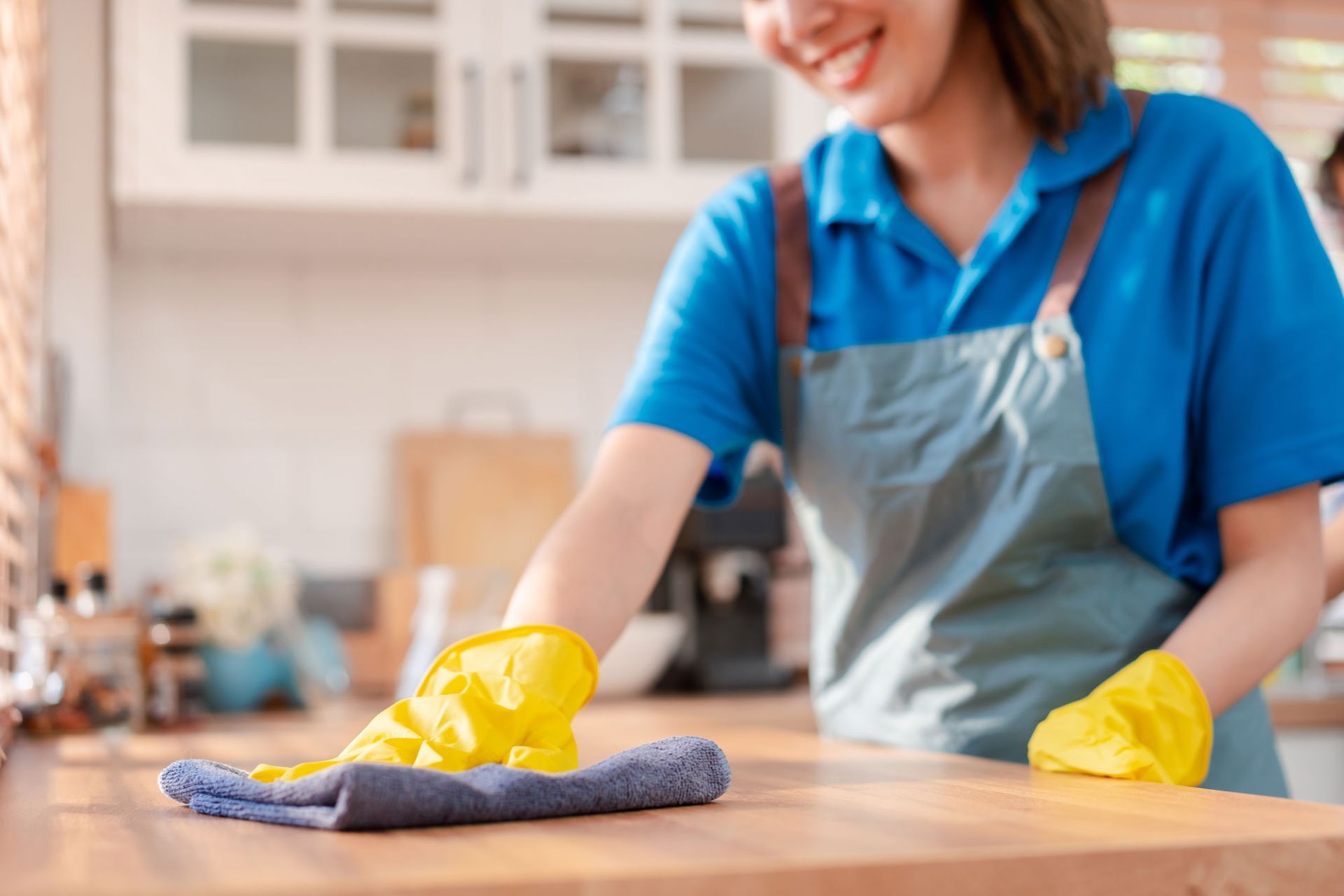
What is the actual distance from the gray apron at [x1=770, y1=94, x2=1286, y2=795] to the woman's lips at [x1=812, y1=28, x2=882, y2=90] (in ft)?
0.53

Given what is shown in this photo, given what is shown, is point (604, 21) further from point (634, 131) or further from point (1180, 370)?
point (1180, 370)

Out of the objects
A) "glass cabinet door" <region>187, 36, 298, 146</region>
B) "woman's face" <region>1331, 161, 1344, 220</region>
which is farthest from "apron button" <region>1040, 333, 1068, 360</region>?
"glass cabinet door" <region>187, 36, 298, 146</region>

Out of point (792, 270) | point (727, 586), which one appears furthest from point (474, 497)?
point (792, 270)

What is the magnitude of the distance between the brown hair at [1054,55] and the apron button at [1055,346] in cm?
18

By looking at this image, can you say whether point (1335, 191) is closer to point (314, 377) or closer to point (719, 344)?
point (719, 344)

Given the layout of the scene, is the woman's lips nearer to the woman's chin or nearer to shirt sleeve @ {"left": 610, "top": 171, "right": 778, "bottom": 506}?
the woman's chin

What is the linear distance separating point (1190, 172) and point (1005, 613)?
36 centimetres

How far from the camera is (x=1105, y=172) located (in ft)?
3.67

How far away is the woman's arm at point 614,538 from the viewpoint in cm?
94

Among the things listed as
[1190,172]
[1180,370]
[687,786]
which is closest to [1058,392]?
[1180,370]

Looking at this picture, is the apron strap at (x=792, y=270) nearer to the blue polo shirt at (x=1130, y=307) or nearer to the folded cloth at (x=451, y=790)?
the blue polo shirt at (x=1130, y=307)

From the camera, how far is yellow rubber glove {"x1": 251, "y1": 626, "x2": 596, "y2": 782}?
2.29ft

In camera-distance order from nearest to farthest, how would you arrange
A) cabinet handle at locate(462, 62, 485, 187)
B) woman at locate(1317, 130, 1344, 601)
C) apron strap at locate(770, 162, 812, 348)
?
apron strap at locate(770, 162, 812, 348) < woman at locate(1317, 130, 1344, 601) < cabinet handle at locate(462, 62, 485, 187)

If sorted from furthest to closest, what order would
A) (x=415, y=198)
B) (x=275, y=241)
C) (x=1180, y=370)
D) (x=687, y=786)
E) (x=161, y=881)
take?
(x=275, y=241) < (x=415, y=198) < (x=1180, y=370) < (x=687, y=786) < (x=161, y=881)
